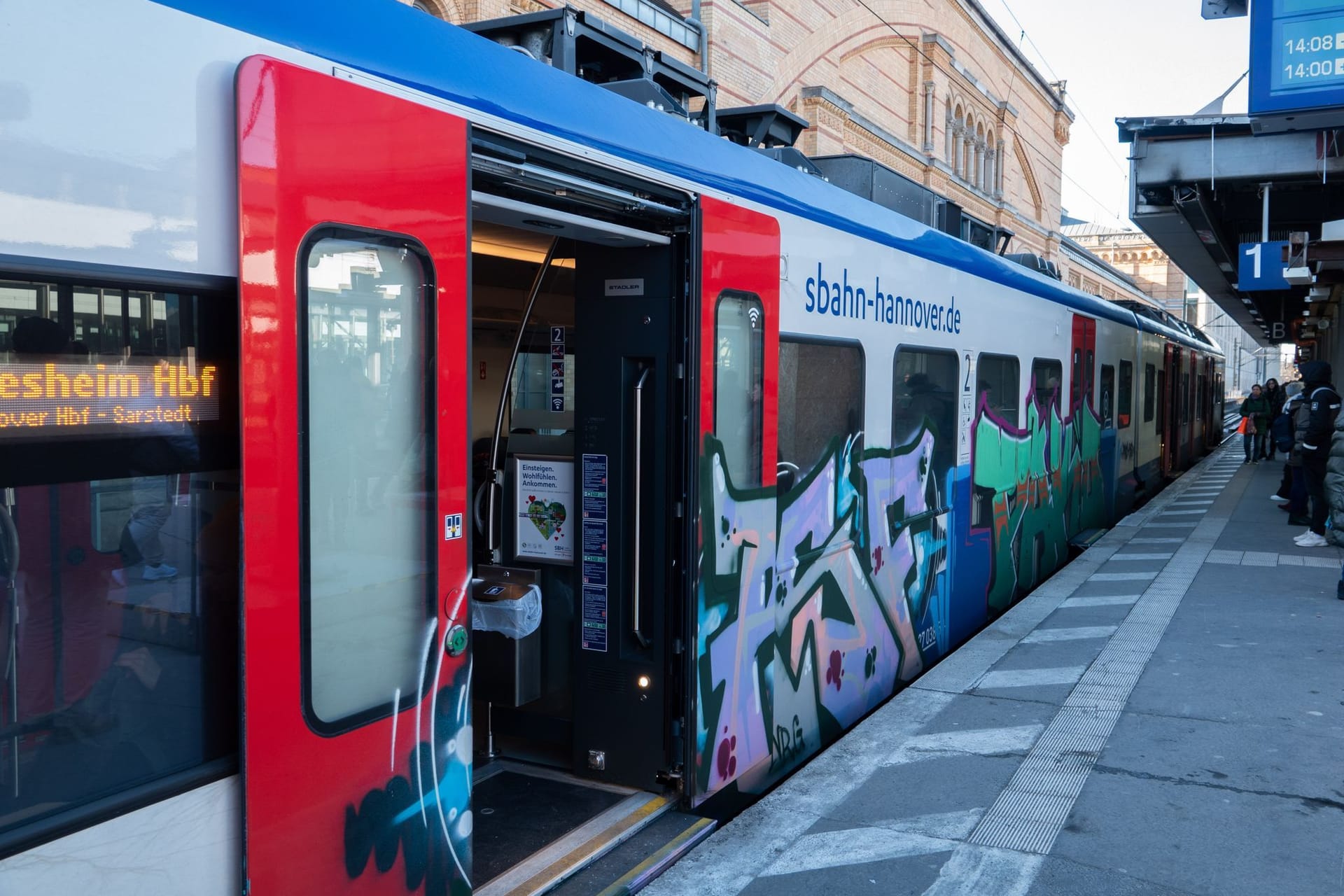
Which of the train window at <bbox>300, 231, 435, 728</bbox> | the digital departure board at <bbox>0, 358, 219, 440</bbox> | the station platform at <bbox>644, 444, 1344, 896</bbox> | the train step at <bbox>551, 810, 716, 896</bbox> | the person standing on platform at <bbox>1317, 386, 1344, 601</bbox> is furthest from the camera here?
the person standing on platform at <bbox>1317, 386, 1344, 601</bbox>

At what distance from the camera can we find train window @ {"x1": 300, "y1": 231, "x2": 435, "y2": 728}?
239cm

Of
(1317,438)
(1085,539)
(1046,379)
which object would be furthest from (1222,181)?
(1046,379)

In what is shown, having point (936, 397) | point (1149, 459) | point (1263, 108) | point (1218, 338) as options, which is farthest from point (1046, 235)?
point (1218, 338)

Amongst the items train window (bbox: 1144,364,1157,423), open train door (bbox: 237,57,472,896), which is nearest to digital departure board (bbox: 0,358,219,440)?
open train door (bbox: 237,57,472,896)

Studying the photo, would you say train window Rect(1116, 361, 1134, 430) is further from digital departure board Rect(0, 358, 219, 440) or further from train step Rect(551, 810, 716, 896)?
digital departure board Rect(0, 358, 219, 440)

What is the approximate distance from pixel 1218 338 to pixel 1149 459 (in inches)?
3039

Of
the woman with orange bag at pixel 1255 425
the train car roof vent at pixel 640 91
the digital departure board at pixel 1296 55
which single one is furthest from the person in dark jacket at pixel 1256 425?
the train car roof vent at pixel 640 91

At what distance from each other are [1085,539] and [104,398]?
10.7 metres

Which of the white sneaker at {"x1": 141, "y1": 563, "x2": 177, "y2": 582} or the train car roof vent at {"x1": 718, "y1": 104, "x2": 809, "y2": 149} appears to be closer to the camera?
the white sneaker at {"x1": 141, "y1": 563, "x2": 177, "y2": 582}

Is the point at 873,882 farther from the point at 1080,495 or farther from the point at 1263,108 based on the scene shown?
the point at 1263,108

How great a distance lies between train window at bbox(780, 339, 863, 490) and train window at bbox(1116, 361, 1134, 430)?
7.93 meters

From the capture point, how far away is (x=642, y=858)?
3.78 metres

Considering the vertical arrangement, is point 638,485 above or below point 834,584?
above

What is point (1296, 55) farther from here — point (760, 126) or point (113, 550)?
point (113, 550)
